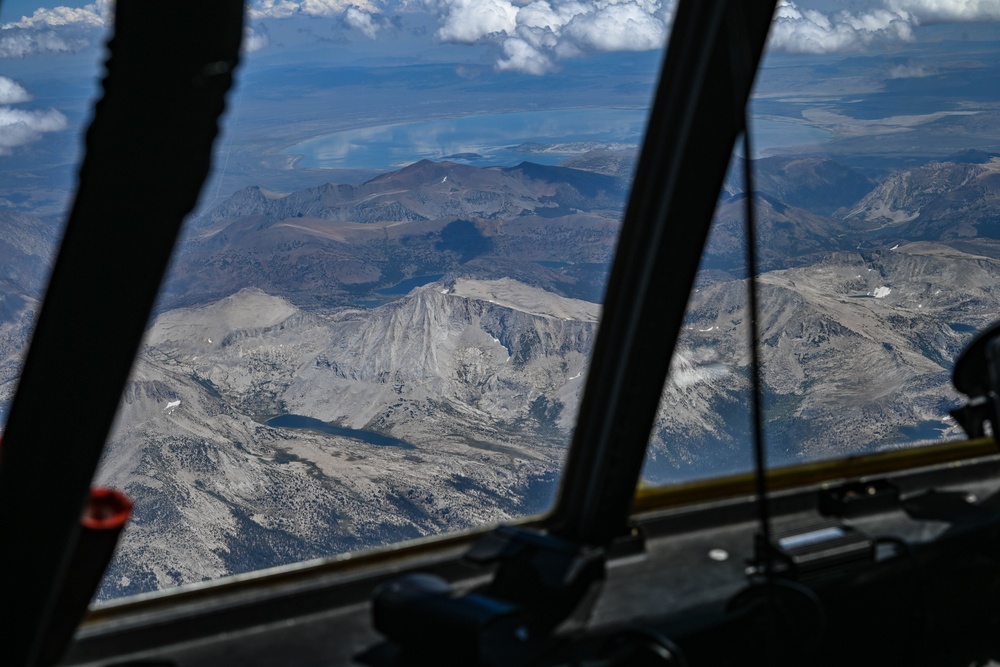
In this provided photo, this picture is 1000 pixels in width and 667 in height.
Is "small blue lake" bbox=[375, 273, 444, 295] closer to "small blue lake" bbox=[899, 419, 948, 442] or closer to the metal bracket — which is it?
"small blue lake" bbox=[899, 419, 948, 442]

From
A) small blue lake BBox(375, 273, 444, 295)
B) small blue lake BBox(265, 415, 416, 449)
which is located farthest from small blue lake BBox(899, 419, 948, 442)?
small blue lake BBox(265, 415, 416, 449)

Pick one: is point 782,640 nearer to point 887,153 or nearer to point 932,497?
point 932,497

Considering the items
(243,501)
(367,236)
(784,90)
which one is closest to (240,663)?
(784,90)

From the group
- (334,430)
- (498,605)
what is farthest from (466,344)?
(498,605)

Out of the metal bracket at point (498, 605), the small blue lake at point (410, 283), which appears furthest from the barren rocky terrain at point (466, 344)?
the metal bracket at point (498, 605)

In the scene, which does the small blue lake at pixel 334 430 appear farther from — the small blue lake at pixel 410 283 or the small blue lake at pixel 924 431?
the small blue lake at pixel 924 431

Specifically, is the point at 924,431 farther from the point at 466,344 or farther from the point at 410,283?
the point at 466,344
